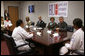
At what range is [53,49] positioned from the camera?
208cm

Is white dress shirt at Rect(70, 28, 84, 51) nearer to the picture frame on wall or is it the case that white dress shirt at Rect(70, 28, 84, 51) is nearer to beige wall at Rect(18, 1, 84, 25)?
beige wall at Rect(18, 1, 84, 25)

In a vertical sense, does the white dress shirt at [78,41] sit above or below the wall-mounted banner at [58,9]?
below

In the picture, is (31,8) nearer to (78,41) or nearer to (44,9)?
(44,9)

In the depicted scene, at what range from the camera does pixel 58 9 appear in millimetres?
5031

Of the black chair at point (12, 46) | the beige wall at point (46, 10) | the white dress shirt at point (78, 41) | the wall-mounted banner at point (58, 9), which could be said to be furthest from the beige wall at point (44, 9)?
the black chair at point (12, 46)

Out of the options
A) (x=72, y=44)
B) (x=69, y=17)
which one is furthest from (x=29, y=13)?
(x=72, y=44)

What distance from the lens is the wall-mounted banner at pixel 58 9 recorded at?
4735mm

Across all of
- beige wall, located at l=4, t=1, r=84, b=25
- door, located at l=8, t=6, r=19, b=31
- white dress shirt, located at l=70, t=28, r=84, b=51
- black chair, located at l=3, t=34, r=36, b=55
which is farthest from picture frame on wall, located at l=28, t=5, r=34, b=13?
white dress shirt, located at l=70, t=28, r=84, b=51

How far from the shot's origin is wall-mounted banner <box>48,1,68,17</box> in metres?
4.74

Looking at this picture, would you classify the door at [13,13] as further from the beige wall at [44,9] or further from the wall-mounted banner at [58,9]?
the wall-mounted banner at [58,9]

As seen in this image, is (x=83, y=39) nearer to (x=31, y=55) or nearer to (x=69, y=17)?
(x=31, y=55)

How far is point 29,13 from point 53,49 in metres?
5.48

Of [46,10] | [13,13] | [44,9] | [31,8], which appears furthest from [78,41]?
[13,13]

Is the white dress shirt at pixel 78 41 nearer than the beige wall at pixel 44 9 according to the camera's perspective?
Yes
